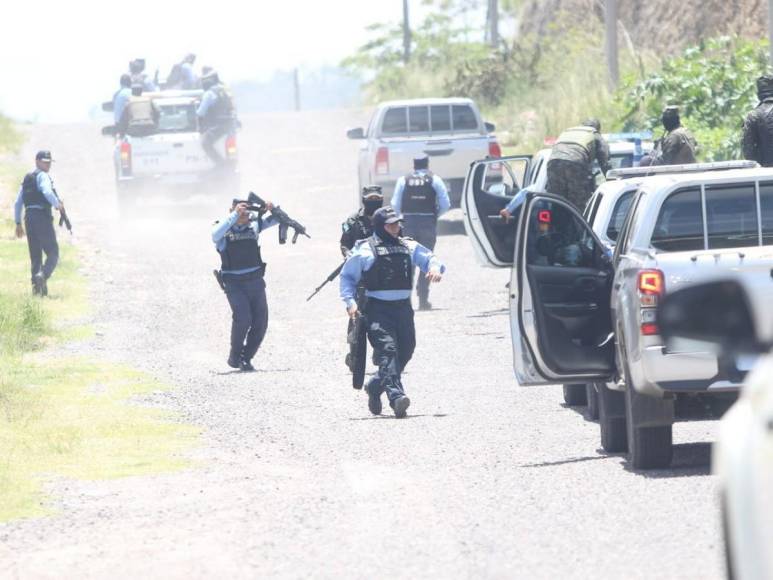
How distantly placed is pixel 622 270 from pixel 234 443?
3401mm

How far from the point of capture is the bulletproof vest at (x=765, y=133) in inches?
688

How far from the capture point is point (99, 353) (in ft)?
62.1

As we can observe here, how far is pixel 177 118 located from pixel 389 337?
1976 centimetres

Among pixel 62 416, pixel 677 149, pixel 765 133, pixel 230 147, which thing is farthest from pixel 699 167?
pixel 230 147

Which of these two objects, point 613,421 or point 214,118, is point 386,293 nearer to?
point 613,421

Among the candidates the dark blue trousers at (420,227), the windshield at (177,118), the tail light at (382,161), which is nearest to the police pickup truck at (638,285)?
the dark blue trousers at (420,227)

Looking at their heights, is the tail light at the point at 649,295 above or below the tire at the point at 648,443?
above

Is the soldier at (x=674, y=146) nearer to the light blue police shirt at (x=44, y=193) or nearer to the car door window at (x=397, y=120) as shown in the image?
the light blue police shirt at (x=44, y=193)

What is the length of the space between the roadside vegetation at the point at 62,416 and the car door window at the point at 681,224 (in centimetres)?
342

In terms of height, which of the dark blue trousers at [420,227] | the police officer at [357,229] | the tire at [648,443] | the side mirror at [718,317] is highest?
the side mirror at [718,317]

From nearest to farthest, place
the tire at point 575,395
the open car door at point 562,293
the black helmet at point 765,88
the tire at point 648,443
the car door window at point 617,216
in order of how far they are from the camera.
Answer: the tire at point 648,443 < the open car door at point 562,293 < the car door window at point 617,216 < the tire at point 575,395 < the black helmet at point 765,88

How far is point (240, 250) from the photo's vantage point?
56.7ft

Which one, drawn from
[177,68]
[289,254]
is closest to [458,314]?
[289,254]

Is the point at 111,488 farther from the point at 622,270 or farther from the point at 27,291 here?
the point at 27,291
